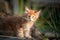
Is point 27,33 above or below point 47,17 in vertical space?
below

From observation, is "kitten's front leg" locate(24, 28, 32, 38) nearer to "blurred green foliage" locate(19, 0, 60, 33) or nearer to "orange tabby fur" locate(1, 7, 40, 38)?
"orange tabby fur" locate(1, 7, 40, 38)

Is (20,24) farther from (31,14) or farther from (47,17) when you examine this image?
(47,17)

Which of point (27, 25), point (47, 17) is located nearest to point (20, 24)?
point (27, 25)

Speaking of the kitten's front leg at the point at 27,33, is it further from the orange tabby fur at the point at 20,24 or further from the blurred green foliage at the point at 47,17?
the blurred green foliage at the point at 47,17

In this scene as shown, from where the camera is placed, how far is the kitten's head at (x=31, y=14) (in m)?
1.34

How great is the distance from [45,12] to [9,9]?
32cm

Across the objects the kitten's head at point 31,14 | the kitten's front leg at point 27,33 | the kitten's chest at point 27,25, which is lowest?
the kitten's front leg at point 27,33

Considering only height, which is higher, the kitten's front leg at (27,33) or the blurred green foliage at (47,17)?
the blurred green foliage at (47,17)

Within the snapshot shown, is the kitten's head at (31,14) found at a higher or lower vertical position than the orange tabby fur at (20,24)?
higher

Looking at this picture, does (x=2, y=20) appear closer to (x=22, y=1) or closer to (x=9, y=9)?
(x=9, y=9)

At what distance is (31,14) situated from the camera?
1.35m

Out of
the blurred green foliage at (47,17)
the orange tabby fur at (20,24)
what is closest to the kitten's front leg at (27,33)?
the orange tabby fur at (20,24)

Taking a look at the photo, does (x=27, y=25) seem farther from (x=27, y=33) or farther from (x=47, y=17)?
(x=47, y=17)

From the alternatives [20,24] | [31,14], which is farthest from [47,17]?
[20,24]
